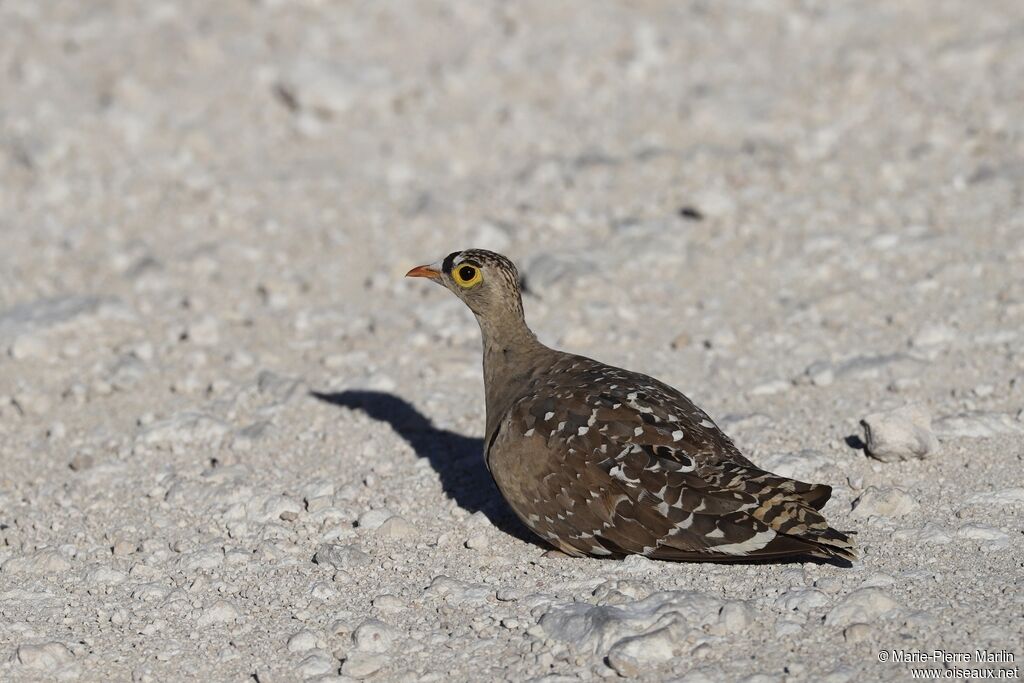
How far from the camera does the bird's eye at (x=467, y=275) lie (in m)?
7.82

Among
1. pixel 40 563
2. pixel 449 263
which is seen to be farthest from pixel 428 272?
pixel 40 563

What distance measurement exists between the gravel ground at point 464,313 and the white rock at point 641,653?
2 cm

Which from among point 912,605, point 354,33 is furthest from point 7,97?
point 912,605

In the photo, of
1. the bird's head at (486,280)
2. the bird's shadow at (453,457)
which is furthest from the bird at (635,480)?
the bird's head at (486,280)

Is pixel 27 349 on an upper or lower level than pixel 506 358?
lower

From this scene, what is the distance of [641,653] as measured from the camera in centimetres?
577

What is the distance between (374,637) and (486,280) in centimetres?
246

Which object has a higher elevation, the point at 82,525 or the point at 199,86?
the point at 199,86

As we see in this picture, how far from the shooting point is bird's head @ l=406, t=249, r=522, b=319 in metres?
7.82

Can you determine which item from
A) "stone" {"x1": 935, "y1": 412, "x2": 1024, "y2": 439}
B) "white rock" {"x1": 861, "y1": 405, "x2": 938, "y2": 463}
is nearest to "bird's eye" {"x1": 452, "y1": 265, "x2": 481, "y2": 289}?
"white rock" {"x1": 861, "y1": 405, "x2": 938, "y2": 463}

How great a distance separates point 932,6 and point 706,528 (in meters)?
10.3

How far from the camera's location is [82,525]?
767 cm

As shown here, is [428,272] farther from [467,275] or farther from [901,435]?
[901,435]

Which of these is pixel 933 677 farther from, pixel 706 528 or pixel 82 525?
pixel 82 525
